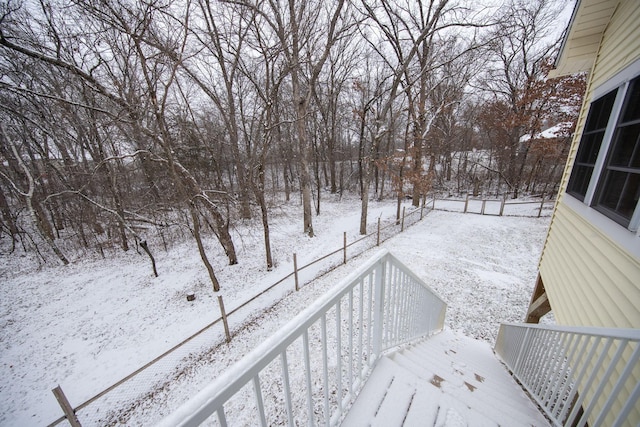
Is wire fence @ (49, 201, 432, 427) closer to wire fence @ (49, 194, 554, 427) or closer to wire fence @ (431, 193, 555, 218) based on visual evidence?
wire fence @ (49, 194, 554, 427)

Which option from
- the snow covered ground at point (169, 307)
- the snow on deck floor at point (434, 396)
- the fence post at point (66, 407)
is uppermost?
the snow on deck floor at point (434, 396)

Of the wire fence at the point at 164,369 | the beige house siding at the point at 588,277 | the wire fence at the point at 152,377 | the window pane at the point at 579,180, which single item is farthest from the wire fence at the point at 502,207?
the wire fence at the point at 152,377

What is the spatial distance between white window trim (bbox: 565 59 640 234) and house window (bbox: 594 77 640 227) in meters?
0.04

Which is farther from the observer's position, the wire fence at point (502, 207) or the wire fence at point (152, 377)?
the wire fence at point (502, 207)

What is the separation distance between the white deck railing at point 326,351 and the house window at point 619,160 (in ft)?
6.92

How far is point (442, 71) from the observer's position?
42.0 feet

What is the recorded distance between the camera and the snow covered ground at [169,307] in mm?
4465

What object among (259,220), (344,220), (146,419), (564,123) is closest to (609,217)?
(146,419)

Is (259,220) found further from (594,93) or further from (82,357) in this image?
(594,93)

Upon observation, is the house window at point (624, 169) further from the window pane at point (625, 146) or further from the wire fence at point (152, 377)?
the wire fence at point (152, 377)

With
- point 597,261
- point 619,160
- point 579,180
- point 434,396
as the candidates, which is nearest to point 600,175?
point 619,160

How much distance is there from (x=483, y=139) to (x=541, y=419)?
74.3 feet

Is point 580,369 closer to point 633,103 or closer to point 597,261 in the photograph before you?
point 597,261

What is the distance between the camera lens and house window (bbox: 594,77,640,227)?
2176 millimetres
